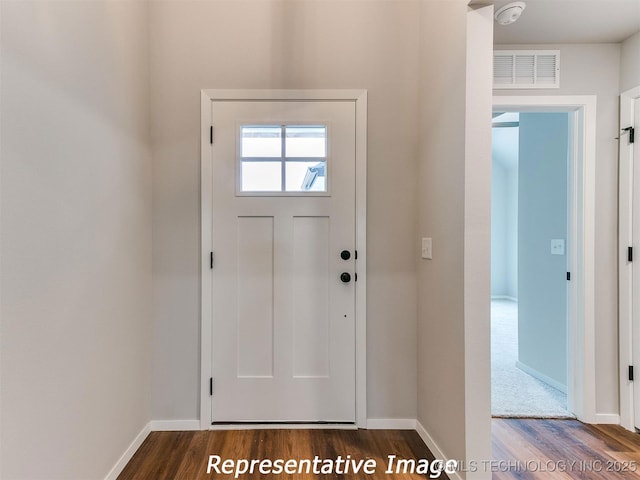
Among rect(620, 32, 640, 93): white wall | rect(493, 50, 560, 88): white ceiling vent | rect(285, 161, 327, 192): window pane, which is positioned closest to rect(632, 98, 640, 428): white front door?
rect(620, 32, 640, 93): white wall

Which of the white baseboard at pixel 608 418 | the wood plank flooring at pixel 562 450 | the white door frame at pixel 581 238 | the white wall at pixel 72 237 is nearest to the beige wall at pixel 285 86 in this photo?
the white wall at pixel 72 237

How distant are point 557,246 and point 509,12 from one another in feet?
6.06

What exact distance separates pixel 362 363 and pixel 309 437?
21.3 inches

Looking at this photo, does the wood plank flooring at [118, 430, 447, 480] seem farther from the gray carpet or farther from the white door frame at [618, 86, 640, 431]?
the white door frame at [618, 86, 640, 431]

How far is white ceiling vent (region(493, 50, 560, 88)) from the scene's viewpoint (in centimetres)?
208

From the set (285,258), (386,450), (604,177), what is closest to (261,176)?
(285,258)

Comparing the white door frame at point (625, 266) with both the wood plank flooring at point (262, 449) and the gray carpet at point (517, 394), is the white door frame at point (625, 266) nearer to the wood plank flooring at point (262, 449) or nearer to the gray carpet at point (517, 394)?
the gray carpet at point (517, 394)

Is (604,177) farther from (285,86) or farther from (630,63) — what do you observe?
(285,86)

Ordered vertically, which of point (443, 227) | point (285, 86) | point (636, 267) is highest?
point (285, 86)

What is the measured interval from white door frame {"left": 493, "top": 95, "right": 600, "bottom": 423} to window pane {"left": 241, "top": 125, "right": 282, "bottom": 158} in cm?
150

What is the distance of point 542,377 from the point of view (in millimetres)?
2594

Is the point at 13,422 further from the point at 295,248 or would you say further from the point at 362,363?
the point at 362,363

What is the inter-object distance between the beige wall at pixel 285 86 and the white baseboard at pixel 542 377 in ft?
4.58

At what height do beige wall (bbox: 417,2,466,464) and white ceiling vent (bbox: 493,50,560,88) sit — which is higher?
white ceiling vent (bbox: 493,50,560,88)
